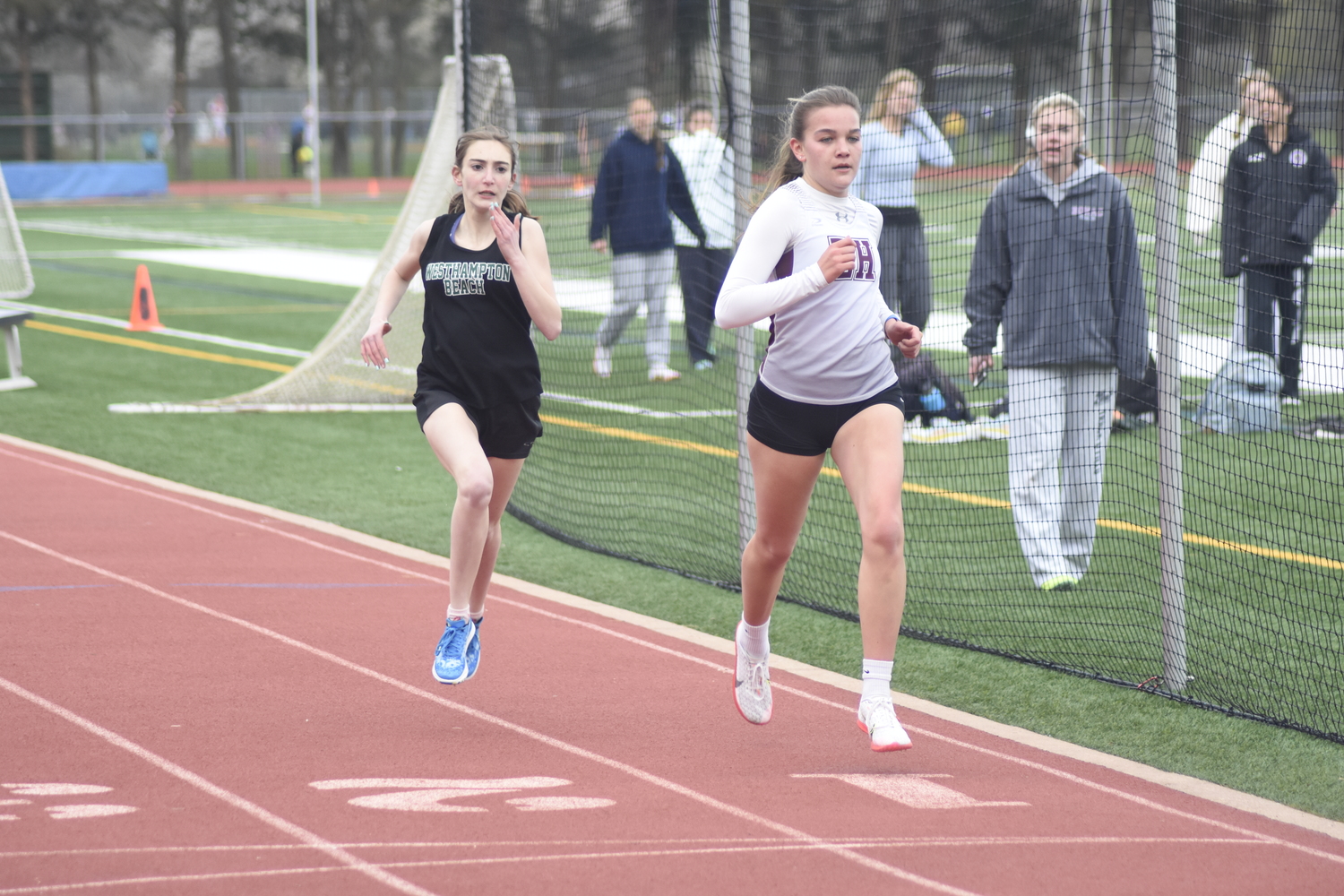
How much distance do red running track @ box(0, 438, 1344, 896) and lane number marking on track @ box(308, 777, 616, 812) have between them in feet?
0.05

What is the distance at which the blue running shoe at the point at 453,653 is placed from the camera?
5.51 metres

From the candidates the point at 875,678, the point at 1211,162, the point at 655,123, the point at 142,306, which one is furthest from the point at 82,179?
the point at 875,678

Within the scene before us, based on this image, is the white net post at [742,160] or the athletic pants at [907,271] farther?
the athletic pants at [907,271]

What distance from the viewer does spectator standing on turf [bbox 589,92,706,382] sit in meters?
12.0

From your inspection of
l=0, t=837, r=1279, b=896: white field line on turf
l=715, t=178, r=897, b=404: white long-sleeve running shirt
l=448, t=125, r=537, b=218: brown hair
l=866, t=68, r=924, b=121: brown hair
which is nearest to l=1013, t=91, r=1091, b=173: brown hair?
l=866, t=68, r=924, b=121: brown hair

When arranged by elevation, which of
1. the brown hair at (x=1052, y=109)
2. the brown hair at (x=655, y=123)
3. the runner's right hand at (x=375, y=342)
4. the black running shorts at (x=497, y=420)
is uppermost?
the brown hair at (x=655, y=123)

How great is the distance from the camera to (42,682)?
577 centimetres

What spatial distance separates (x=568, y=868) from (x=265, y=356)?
38.7ft

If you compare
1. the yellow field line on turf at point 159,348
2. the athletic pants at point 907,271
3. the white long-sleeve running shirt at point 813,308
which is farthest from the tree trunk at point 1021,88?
the yellow field line on turf at point 159,348

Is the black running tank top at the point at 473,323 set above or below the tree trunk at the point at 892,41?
below

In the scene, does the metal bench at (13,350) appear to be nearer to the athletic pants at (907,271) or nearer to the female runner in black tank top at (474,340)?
the athletic pants at (907,271)

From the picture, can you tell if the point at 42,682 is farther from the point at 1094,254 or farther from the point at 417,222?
the point at 417,222

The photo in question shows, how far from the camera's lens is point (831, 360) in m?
4.92

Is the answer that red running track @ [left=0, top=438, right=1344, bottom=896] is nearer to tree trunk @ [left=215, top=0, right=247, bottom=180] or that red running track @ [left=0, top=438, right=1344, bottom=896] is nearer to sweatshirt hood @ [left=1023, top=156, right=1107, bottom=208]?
sweatshirt hood @ [left=1023, top=156, right=1107, bottom=208]
